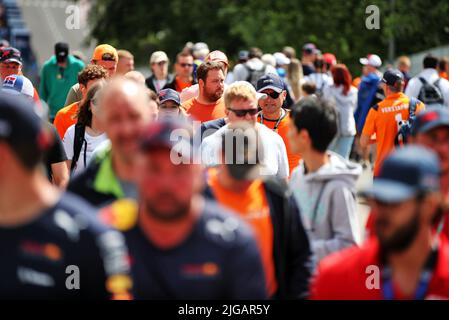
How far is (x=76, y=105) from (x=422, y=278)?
6010 mm

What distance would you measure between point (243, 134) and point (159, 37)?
38.0m

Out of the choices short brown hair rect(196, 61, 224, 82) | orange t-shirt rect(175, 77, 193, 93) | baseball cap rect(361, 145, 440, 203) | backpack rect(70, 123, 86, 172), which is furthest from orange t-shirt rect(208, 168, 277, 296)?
orange t-shirt rect(175, 77, 193, 93)

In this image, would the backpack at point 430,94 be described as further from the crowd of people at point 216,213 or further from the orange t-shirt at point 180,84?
the crowd of people at point 216,213

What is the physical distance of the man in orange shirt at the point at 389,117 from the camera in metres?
11.9

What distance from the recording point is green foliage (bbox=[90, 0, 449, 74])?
1153 inches

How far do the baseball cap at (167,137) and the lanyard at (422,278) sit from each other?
0.94 metres

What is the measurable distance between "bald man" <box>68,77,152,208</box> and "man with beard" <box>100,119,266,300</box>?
105 centimetres

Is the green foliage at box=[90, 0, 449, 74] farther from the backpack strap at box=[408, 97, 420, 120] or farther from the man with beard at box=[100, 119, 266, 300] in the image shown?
the man with beard at box=[100, 119, 266, 300]

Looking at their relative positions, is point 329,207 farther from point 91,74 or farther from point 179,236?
point 91,74

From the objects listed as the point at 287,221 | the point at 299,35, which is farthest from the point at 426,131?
the point at 299,35

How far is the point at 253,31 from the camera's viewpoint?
3362 centimetres

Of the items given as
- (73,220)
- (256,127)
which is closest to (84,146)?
(256,127)

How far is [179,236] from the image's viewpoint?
14.8ft
